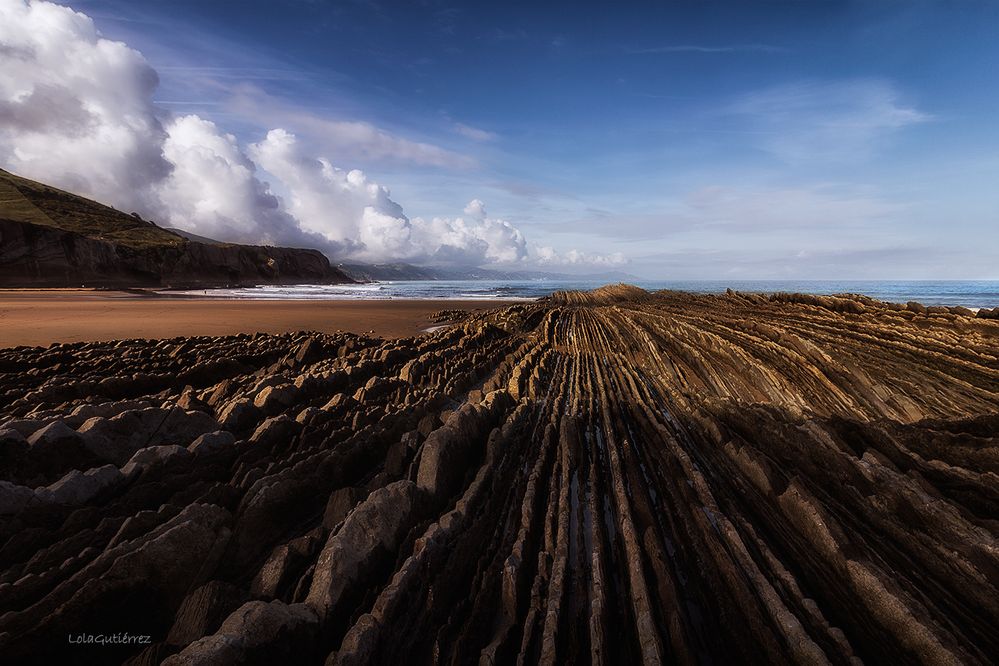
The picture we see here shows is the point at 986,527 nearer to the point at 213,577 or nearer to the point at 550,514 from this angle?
the point at 550,514

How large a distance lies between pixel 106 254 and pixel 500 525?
83072mm

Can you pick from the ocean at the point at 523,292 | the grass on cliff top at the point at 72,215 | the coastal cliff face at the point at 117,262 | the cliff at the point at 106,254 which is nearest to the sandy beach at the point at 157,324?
the ocean at the point at 523,292

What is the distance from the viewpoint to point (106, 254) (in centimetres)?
5916

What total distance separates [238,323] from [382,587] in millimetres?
21853

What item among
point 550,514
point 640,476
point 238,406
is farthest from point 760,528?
point 238,406

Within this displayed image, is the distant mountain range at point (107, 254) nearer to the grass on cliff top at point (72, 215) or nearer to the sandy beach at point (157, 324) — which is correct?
the grass on cliff top at point (72, 215)

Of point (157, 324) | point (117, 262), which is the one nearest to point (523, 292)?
point (157, 324)

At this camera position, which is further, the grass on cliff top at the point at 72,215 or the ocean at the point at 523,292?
the grass on cliff top at the point at 72,215

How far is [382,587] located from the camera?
2.68m

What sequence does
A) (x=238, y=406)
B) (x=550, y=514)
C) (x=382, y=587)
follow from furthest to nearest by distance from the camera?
(x=238, y=406) → (x=550, y=514) → (x=382, y=587)

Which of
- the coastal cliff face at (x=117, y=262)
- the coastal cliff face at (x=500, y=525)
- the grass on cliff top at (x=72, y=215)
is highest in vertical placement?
the grass on cliff top at (x=72, y=215)

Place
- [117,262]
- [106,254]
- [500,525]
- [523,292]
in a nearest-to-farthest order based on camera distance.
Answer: [500,525], [106,254], [117,262], [523,292]

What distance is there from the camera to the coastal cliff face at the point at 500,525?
2.31 meters

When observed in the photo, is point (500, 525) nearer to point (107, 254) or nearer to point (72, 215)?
point (107, 254)
